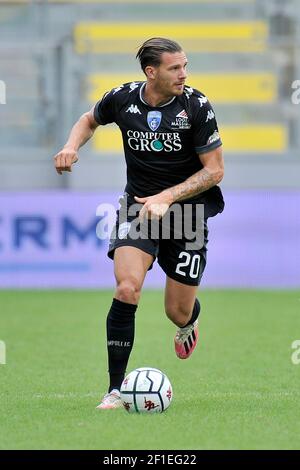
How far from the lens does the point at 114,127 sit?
1734 cm

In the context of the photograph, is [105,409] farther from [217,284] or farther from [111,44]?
[111,44]

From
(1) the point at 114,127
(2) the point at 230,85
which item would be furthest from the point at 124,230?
(2) the point at 230,85

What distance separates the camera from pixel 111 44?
17.7m

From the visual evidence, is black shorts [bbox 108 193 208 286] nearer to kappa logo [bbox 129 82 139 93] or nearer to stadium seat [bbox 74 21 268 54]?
kappa logo [bbox 129 82 139 93]

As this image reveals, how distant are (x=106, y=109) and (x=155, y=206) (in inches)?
40.5

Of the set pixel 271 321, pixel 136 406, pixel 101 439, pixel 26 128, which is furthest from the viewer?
pixel 26 128

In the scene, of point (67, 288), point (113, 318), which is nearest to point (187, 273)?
point (113, 318)

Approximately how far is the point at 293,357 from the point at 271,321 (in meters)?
2.54

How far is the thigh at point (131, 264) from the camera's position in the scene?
6.21 metres
